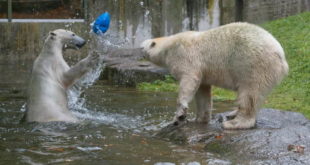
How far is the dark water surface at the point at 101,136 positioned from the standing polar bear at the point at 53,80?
0.86 feet

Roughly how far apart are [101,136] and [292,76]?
551cm

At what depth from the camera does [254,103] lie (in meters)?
6.30

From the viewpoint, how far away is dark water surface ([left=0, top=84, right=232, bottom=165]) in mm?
5633

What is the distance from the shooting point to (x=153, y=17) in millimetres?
14352

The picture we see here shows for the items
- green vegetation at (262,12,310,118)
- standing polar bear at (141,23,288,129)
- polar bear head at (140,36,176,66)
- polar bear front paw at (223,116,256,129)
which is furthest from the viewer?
green vegetation at (262,12,310,118)

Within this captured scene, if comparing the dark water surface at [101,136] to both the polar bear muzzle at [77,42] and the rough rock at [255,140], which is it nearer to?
the rough rock at [255,140]

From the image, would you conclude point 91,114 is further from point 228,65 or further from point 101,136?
point 228,65

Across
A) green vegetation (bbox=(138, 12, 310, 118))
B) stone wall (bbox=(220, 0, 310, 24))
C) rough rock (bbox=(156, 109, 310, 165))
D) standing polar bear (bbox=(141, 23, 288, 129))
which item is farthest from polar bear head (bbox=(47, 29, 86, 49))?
stone wall (bbox=(220, 0, 310, 24))

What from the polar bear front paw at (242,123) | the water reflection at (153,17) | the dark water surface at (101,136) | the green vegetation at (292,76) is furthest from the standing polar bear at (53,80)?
the water reflection at (153,17)

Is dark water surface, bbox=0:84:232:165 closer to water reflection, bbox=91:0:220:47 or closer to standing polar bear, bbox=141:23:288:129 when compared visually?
standing polar bear, bbox=141:23:288:129

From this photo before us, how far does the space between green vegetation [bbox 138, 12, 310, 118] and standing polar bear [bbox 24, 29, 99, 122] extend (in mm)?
3121

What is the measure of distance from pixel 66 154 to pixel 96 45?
27.4ft

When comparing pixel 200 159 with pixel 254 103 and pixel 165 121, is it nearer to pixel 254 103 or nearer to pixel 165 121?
pixel 254 103

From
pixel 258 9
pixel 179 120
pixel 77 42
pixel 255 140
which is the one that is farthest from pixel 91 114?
pixel 258 9
